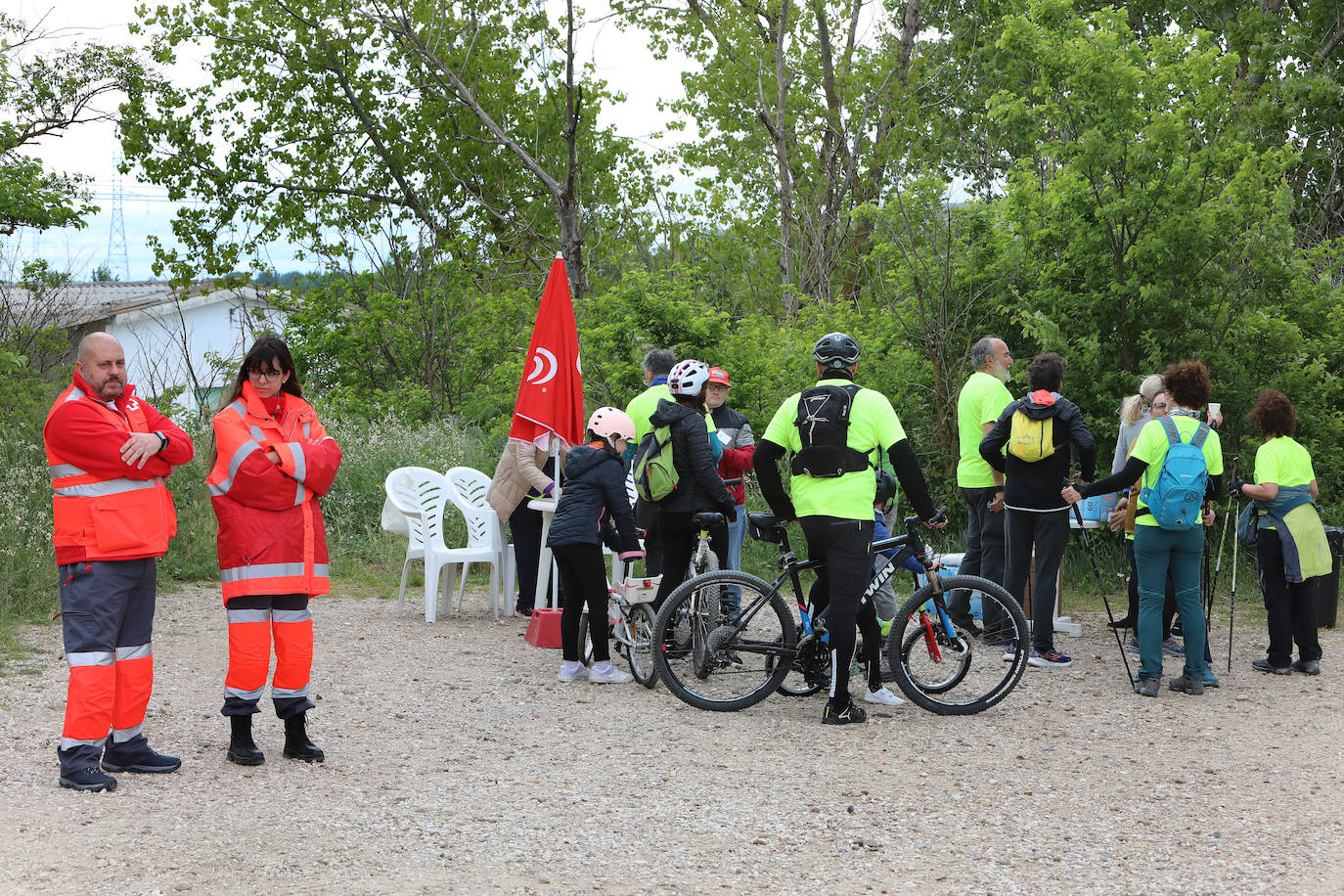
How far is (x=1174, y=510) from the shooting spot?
21.6 ft

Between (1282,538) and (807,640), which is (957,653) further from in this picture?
(1282,538)

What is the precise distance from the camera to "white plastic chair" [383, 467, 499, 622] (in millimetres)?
8938

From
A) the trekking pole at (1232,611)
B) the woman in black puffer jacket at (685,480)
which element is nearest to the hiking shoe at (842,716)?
the woman in black puffer jacket at (685,480)

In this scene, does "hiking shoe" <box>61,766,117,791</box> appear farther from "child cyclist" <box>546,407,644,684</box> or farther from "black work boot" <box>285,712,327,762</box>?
"child cyclist" <box>546,407,644,684</box>

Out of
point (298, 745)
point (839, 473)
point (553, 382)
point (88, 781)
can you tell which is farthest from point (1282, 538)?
point (88, 781)

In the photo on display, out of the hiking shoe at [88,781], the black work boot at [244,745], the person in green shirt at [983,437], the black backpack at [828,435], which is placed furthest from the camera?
the person in green shirt at [983,437]

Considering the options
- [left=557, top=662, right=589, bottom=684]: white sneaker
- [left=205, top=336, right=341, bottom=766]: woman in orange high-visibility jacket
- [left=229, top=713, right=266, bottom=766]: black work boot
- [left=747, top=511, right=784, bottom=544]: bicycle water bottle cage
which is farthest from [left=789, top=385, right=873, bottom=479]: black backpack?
[left=229, top=713, right=266, bottom=766]: black work boot

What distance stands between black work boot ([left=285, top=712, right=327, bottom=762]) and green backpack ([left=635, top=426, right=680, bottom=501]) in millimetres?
2330

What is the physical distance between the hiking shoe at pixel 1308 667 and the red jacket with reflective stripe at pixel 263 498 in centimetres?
551

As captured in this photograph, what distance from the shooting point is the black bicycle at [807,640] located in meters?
6.25

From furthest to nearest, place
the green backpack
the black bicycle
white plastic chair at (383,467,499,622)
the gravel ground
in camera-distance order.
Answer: white plastic chair at (383,467,499,622) → the green backpack → the black bicycle → the gravel ground

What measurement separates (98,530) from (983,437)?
5.04 m

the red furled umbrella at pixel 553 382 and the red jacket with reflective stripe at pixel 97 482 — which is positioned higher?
the red furled umbrella at pixel 553 382

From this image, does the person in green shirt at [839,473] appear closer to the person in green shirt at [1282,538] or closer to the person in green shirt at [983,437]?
the person in green shirt at [983,437]
